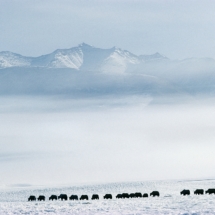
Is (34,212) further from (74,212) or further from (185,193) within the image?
(185,193)

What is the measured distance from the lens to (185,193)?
9275 centimetres

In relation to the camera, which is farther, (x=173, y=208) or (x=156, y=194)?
(x=156, y=194)

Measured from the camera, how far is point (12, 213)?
5662 centimetres

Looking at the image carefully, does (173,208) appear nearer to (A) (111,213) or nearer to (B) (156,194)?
(A) (111,213)

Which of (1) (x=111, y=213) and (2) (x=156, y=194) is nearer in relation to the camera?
(1) (x=111, y=213)

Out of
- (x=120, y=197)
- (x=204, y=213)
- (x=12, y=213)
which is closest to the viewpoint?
(x=204, y=213)

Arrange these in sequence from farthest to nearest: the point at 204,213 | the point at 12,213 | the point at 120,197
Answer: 1. the point at 120,197
2. the point at 12,213
3. the point at 204,213

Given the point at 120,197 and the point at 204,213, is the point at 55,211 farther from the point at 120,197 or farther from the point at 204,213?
the point at 120,197

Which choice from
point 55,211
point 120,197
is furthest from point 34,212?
point 120,197

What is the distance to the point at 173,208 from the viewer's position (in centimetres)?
5938

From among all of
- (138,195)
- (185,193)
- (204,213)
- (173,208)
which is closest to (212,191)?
(185,193)

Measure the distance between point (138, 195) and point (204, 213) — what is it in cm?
4031

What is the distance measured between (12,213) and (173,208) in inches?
596

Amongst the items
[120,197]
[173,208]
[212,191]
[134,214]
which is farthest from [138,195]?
[134,214]
